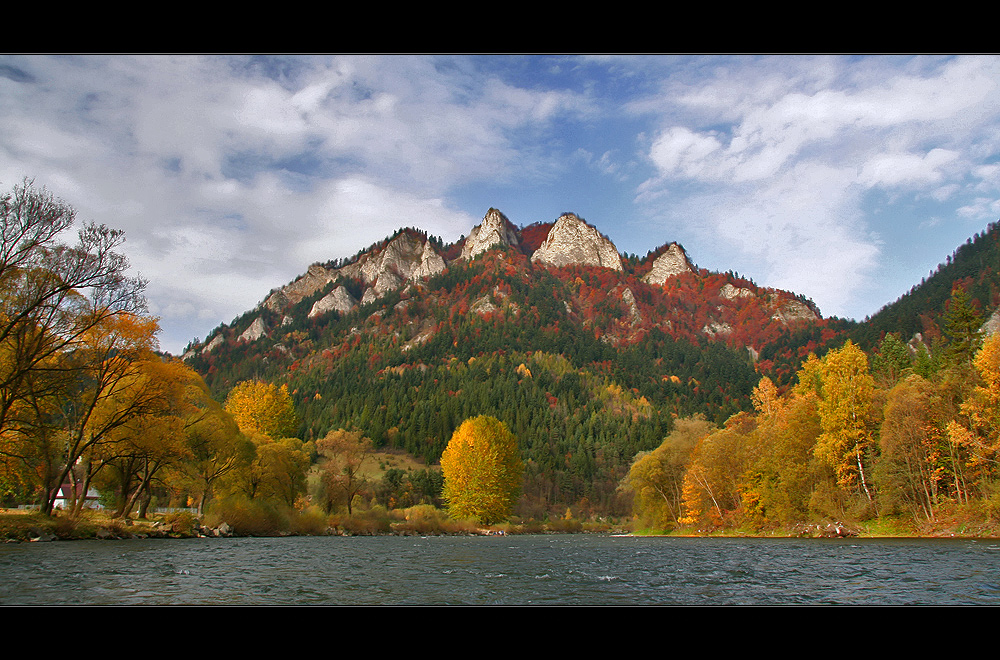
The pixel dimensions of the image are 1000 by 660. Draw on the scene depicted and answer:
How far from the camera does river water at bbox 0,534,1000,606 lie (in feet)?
51.2

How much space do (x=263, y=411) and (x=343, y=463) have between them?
1900cm

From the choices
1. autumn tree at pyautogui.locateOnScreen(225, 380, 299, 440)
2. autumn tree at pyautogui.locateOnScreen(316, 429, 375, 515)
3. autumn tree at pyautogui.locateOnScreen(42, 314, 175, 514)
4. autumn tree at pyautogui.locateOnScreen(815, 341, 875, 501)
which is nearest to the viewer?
autumn tree at pyautogui.locateOnScreen(42, 314, 175, 514)

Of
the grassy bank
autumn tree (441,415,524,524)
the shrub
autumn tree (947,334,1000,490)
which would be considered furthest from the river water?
autumn tree (441,415,524,524)

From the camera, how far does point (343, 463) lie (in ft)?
254

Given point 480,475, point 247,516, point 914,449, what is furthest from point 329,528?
point 914,449

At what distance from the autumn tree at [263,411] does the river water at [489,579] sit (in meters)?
56.4

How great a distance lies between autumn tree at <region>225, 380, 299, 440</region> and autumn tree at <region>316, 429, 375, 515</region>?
10.2 m

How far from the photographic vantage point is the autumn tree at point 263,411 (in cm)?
8638

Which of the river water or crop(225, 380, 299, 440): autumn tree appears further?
crop(225, 380, 299, 440): autumn tree

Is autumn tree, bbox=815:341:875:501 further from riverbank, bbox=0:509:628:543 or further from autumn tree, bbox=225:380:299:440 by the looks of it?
autumn tree, bbox=225:380:299:440

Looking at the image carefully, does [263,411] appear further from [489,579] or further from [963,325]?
[963,325]
